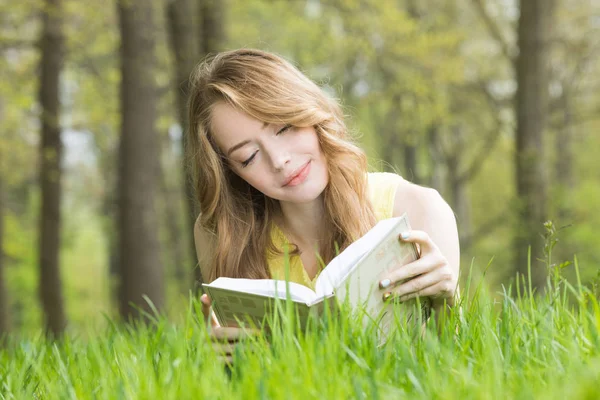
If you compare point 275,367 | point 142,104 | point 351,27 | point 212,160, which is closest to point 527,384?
point 275,367

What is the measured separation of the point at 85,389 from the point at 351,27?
40.8ft

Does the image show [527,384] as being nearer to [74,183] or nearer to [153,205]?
[153,205]

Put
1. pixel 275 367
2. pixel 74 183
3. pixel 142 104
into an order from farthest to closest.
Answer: pixel 74 183 → pixel 142 104 → pixel 275 367

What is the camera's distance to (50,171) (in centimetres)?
1105

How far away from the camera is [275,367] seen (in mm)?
1513

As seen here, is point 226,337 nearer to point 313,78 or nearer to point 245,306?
point 245,306

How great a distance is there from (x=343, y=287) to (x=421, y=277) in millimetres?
356

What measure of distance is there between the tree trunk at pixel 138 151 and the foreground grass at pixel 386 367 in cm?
624

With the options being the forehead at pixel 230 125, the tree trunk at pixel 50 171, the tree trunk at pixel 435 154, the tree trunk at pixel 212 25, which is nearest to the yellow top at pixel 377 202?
the forehead at pixel 230 125

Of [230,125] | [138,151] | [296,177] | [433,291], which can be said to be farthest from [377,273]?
[138,151]

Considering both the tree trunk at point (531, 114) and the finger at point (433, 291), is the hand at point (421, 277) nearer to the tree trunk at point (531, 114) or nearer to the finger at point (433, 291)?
the finger at point (433, 291)

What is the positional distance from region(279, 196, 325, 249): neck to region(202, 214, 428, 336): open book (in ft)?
3.28

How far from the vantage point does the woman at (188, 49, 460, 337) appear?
2750 mm

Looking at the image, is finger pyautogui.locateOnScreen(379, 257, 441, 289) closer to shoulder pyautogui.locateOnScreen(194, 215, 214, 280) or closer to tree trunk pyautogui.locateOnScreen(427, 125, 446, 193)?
shoulder pyautogui.locateOnScreen(194, 215, 214, 280)
